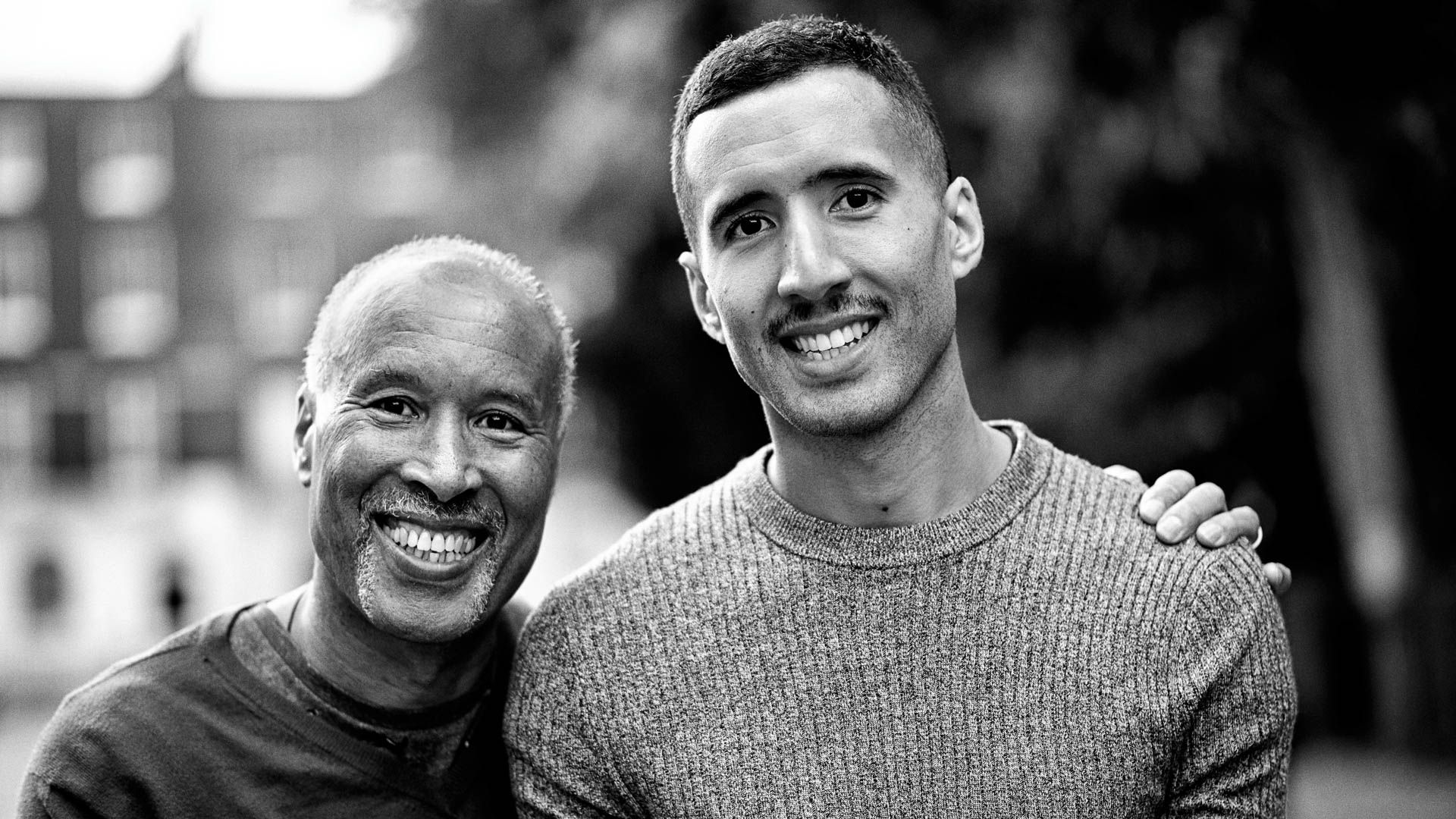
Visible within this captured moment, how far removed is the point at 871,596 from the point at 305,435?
1.28m

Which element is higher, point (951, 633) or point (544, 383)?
point (544, 383)

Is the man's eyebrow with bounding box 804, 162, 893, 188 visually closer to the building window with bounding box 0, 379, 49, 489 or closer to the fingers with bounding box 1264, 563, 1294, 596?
the fingers with bounding box 1264, 563, 1294, 596

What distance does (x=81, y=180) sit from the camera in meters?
35.1

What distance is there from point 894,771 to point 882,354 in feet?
2.44

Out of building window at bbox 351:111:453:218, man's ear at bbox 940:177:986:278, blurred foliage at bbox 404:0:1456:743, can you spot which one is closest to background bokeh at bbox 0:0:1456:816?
blurred foliage at bbox 404:0:1456:743

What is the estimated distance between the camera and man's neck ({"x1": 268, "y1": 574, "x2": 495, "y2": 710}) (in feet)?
10.1

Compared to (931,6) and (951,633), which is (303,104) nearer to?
(931,6)

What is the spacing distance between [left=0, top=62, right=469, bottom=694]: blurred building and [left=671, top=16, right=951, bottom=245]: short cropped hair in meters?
32.2

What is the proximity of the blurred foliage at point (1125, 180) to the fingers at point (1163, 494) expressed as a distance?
5.25m

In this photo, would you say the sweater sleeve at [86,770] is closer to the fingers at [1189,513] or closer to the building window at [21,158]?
the fingers at [1189,513]

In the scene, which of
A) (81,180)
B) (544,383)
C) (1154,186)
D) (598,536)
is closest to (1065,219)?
(1154,186)

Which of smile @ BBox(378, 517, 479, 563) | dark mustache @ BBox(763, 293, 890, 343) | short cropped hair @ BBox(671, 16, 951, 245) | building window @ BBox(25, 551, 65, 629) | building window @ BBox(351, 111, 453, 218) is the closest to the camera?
dark mustache @ BBox(763, 293, 890, 343)

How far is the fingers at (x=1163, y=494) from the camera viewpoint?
9.26 feet

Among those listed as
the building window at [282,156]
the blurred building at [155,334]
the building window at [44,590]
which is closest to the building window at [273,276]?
the blurred building at [155,334]
